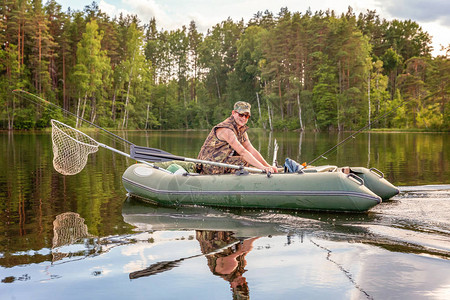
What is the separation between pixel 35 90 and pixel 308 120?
89.3 ft

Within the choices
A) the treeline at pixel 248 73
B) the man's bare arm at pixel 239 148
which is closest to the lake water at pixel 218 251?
the man's bare arm at pixel 239 148

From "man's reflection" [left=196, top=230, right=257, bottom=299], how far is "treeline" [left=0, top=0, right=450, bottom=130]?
38409mm

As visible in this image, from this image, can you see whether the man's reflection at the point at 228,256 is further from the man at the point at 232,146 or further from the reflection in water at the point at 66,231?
the man at the point at 232,146

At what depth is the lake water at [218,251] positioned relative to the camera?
3621 millimetres

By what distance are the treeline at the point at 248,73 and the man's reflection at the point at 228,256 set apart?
38.4m

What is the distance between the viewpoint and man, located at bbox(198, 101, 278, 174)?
275 inches

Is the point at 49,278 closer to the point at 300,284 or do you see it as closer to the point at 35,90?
the point at 300,284

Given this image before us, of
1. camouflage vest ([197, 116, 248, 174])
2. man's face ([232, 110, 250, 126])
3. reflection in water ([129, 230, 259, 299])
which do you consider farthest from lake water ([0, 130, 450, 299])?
man's face ([232, 110, 250, 126])

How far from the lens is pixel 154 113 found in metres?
63.7

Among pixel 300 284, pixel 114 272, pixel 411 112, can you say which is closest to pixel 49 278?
pixel 114 272

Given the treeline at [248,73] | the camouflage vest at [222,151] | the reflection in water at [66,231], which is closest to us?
the reflection in water at [66,231]

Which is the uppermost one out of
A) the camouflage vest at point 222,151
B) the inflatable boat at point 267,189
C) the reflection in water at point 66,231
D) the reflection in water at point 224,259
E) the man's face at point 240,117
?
the man's face at point 240,117

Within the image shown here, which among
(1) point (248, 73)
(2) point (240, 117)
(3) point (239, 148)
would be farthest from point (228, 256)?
(1) point (248, 73)

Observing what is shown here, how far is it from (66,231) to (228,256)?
2198 mm
